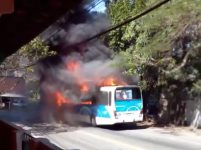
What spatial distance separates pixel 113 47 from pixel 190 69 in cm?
721

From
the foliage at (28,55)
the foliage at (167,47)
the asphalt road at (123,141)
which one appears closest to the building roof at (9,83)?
the foliage at (28,55)

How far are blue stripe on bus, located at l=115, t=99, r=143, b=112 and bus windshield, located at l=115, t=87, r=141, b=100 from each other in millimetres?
177

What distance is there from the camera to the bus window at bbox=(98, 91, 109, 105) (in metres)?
24.5

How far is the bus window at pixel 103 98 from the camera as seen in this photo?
2455 centimetres

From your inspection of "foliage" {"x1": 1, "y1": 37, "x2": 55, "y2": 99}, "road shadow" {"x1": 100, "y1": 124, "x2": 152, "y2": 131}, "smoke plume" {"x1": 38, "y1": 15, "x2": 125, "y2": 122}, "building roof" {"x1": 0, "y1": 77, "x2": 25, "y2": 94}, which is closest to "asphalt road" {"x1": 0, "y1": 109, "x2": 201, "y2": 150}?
"road shadow" {"x1": 100, "y1": 124, "x2": 152, "y2": 131}

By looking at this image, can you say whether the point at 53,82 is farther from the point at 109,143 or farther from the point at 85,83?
the point at 109,143

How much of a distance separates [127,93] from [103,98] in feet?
3.99

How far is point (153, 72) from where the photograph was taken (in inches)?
1035

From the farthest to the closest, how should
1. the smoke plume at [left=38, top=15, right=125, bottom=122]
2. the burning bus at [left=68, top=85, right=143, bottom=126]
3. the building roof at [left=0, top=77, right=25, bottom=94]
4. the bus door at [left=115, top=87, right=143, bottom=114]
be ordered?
the building roof at [left=0, top=77, right=25, bottom=94], the smoke plume at [left=38, top=15, right=125, bottom=122], the bus door at [left=115, top=87, right=143, bottom=114], the burning bus at [left=68, top=85, right=143, bottom=126]

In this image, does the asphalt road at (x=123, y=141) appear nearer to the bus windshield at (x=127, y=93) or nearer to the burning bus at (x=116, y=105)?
the burning bus at (x=116, y=105)

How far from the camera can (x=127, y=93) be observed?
81.4 feet

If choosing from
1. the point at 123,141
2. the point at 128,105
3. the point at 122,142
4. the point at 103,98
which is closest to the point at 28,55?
the point at 103,98

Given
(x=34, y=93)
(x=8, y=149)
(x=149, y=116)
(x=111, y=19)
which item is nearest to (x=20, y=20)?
(x=8, y=149)

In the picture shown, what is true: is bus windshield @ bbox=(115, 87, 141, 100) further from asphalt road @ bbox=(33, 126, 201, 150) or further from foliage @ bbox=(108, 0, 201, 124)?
asphalt road @ bbox=(33, 126, 201, 150)
